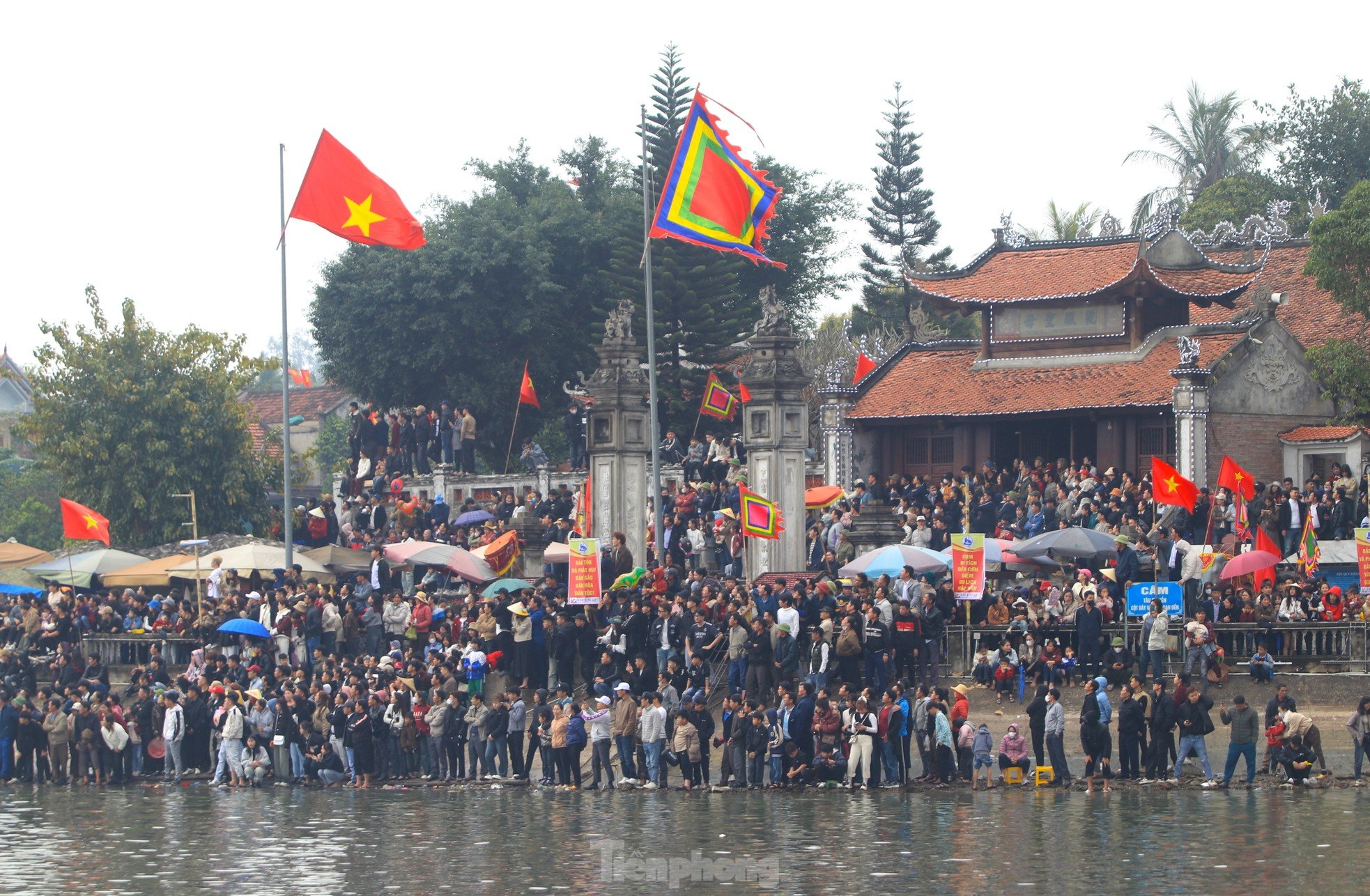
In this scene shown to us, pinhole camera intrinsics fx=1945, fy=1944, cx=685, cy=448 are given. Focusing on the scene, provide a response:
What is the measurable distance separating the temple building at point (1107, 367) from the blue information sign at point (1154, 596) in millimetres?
11644

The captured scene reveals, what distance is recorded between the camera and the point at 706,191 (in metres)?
29.2

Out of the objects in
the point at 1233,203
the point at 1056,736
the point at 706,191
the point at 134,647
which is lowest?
the point at 1056,736

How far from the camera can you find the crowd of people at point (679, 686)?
22.0 m

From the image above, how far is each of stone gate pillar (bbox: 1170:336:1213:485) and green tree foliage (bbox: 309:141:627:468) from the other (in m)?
18.6

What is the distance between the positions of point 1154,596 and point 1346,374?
12.9 m

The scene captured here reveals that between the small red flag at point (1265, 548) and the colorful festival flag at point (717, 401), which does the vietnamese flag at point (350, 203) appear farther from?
the small red flag at point (1265, 548)

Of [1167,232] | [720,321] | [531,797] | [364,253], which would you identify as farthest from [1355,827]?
[364,253]

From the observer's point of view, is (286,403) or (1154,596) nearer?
(1154,596)

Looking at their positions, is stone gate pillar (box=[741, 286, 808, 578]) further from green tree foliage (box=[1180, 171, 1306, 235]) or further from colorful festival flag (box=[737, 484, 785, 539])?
green tree foliage (box=[1180, 171, 1306, 235])

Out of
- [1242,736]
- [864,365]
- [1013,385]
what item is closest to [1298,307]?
[1013,385]

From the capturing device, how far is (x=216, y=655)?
2820 cm

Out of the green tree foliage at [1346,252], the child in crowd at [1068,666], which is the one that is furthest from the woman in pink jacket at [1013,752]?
the green tree foliage at [1346,252]

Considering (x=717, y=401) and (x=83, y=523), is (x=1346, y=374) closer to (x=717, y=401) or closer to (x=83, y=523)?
(x=717, y=401)

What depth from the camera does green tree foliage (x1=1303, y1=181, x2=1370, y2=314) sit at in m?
34.1
